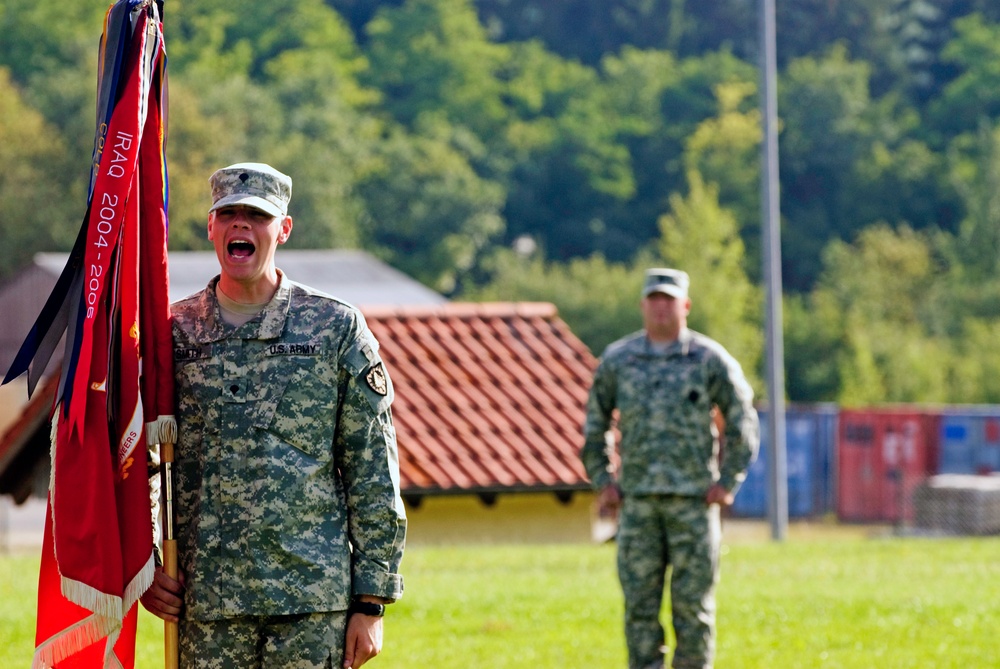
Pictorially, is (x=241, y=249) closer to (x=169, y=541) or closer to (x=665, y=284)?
(x=169, y=541)

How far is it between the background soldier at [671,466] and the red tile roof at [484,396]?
11315mm

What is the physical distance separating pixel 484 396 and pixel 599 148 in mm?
76697

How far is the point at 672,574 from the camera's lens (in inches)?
378

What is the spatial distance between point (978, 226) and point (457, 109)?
3221 centimetres

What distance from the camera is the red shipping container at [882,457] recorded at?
42.0 meters

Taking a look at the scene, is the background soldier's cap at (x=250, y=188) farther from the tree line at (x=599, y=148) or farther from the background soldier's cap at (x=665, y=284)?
the tree line at (x=599, y=148)

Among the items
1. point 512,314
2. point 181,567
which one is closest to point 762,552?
point 512,314

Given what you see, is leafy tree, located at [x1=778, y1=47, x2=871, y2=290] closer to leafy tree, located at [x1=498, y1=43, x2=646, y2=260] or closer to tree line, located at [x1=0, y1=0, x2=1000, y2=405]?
tree line, located at [x1=0, y1=0, x2=1000, y2=405]

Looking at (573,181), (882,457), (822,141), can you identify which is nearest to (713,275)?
(573,181)

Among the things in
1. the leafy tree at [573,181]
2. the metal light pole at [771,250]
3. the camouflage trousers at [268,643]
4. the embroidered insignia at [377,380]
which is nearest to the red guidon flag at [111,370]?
the camouflage trousers at [268,643]

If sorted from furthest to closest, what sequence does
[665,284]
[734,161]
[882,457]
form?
[734,161] < [882,457] < [665,284]

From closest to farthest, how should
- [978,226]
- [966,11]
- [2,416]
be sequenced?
[2,416], [978,226], [966,11]

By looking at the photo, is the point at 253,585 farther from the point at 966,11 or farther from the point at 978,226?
the point at 966,11

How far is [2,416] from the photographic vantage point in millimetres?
52094
